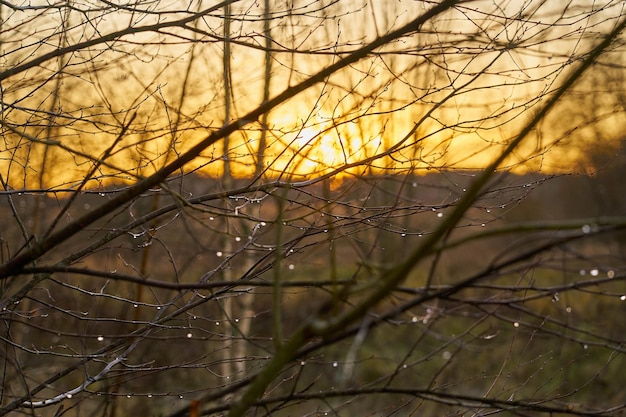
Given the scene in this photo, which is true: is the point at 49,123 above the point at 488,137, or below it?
above

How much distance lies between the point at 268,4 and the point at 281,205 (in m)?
1.43

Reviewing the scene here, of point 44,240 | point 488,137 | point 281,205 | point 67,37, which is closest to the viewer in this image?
point 281,205

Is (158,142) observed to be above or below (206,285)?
above

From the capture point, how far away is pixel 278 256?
1.87 m

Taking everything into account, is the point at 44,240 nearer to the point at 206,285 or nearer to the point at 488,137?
the point at 206,285

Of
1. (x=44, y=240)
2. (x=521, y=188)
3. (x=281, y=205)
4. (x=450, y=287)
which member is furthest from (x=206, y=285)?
(x=521, y=188)

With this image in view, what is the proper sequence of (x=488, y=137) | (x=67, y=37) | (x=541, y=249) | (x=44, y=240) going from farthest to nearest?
(x=67, y=37) < (x=488, y=137) < (x=44, y=240) < (x=541, y=249)

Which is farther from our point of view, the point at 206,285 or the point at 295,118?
the point at 295,118

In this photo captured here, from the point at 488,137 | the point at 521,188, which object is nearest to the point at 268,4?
the point at 488,137

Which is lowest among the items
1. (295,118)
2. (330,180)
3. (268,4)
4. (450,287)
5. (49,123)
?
(450,287)

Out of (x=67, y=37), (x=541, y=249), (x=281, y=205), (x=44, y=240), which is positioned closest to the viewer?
(x=541, y=249)

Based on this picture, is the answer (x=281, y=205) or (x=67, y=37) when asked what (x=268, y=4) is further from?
(x=281, y=205)

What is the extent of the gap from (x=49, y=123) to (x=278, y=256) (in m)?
1.95

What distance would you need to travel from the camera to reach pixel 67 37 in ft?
10.6
